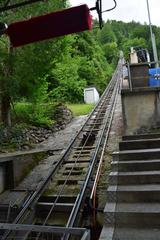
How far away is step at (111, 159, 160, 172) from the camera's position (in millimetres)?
6965

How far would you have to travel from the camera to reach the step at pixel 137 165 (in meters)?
6.96

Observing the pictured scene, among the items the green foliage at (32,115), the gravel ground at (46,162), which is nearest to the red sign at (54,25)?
the gravel ground at (46,162)

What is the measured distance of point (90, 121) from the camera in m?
17.1

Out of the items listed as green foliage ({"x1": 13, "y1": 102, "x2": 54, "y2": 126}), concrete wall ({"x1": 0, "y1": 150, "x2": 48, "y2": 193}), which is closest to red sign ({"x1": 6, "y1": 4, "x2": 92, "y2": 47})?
concrete wall ({"x1": 0, "y1": 150, "x2": 48, "y2": 193})

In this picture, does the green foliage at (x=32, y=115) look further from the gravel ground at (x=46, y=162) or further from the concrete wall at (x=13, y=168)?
the concrete wall at (x=13, y=168)

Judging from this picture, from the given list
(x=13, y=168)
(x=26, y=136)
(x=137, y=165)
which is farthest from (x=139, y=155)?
(x=26, y=136)

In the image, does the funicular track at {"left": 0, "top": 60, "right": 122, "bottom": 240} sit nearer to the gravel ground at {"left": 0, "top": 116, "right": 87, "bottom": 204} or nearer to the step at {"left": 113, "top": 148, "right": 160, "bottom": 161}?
the gravel ground at {"left": 0, "top": 116, "right": 87, "bottom": 204}

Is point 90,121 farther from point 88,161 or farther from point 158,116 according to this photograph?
point 158,116

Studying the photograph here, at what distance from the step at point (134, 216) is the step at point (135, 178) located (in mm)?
683

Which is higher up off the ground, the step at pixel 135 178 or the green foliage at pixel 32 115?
the green foliage at pixel 32 115

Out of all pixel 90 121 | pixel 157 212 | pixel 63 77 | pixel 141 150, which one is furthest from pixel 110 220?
pixel 63 77

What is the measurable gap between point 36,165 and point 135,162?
4.88 metres

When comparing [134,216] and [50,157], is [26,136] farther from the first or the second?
[134,216]

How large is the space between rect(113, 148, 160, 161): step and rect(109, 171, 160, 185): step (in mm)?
574
